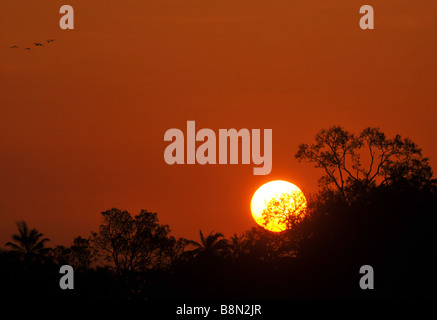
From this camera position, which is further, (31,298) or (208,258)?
(208,258)

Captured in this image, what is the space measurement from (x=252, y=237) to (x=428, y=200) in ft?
39.1

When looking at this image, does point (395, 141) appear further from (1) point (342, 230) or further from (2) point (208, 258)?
(2) point (208, 258)

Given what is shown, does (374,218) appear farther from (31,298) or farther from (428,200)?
(31,298)

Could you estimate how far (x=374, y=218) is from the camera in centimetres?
6462
